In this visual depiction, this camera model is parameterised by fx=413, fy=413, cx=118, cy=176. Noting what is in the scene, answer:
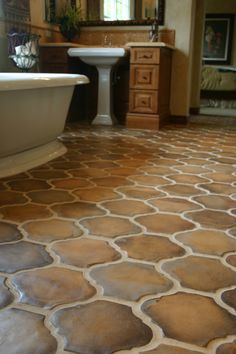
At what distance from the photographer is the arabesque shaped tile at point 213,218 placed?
1722mm

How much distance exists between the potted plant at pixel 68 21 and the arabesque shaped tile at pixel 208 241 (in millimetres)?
3820

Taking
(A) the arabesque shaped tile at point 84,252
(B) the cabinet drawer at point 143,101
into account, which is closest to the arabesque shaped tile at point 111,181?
(A) the arabesque shaped tile at point 84,252

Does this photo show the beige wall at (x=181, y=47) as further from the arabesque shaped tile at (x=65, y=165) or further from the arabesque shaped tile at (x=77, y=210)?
the arabesque shaped tile at (x=77, y=210)

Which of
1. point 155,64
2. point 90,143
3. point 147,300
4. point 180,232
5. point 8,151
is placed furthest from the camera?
point 155,64

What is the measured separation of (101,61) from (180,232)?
3.19 meters

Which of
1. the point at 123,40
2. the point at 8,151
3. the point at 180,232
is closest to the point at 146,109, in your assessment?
the point at 123,40

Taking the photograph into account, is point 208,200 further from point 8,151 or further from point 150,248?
point 8,151

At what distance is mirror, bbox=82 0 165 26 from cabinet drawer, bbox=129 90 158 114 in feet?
3.15

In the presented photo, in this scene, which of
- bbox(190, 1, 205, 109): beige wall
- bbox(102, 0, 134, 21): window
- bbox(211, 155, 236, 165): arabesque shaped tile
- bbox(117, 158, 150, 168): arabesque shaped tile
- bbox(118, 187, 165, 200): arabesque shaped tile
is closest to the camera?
bbox(118, 187, 165, 200): arabesque shaped tile

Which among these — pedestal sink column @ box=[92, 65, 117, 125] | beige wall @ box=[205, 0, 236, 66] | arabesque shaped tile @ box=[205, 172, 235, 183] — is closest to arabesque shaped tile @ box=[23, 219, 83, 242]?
arabesque shaped tile @ box=[205, 172, 235, 183]

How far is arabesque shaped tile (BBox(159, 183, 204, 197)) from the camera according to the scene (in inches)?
85.1

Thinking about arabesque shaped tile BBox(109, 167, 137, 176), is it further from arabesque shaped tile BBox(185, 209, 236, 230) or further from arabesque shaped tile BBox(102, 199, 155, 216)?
arabesque shaped tile BBox(185, 209, 236, 230)

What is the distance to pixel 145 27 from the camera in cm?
477

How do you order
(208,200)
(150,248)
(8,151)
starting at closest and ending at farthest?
(150,248), (208,200), (8,151)
